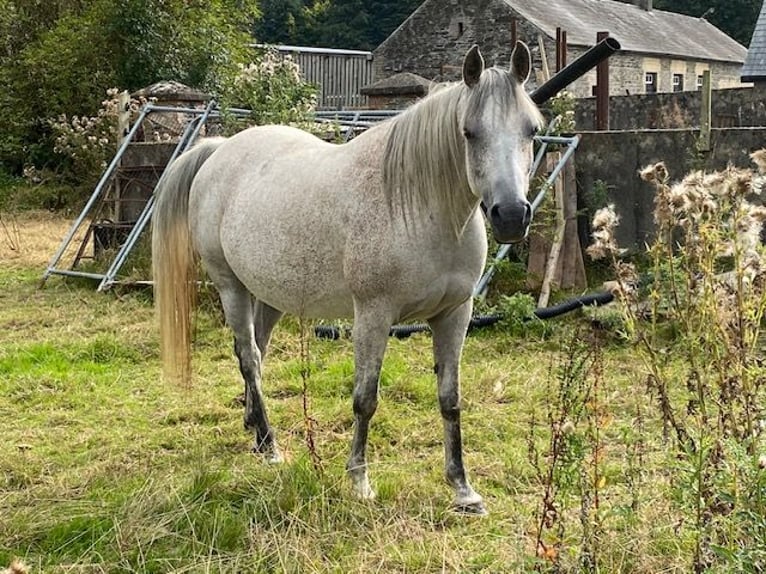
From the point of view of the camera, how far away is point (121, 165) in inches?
389

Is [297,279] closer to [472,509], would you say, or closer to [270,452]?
[270,452]

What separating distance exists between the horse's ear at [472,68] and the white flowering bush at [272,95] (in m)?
5.45

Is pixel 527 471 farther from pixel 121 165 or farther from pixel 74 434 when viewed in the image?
pixel 121 165

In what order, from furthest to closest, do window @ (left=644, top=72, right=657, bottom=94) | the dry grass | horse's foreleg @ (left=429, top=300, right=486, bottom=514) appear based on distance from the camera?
window @ (left=644, top=72, right=657, bottom=94)
the dry grass
horse's foreleg @ (left=429, top=300, right=486, bottom=514)

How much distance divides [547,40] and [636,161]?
1790 centimetres

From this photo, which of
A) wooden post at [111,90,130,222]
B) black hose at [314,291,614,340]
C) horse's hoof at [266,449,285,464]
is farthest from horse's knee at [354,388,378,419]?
wooden post at [111,90,130,222]

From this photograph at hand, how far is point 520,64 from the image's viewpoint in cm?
319

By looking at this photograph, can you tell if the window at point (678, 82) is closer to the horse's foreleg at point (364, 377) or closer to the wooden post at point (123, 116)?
the wooden post at point (123, 116)

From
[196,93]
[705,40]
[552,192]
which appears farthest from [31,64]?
[705,40]

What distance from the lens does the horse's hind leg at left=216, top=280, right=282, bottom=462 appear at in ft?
14.6

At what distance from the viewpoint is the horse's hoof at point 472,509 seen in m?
3.56

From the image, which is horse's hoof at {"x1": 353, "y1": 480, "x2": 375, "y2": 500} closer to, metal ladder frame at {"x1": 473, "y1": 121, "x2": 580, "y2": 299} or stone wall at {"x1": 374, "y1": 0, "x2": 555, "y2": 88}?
metal ladder frame at {"x1": 473, "y1": 121, "x2": 580, "y2": 299}

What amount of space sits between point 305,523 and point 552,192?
516 centimetres

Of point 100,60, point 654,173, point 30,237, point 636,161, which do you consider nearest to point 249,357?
point 654,173
